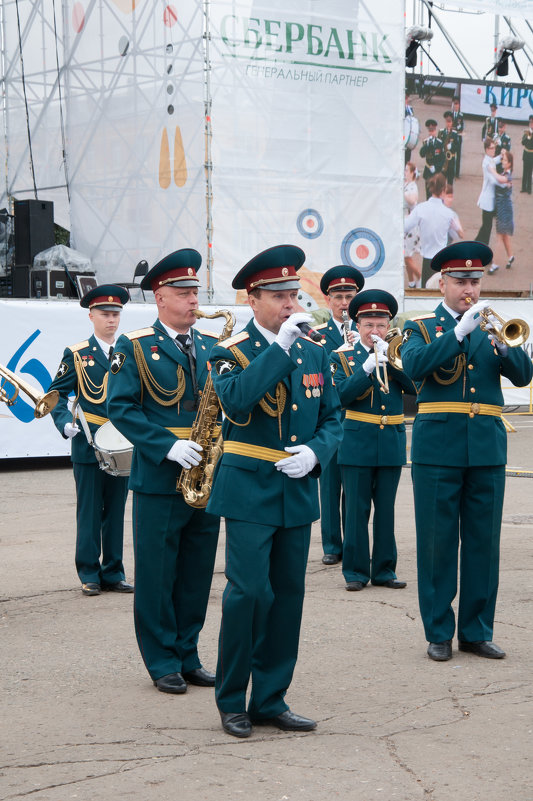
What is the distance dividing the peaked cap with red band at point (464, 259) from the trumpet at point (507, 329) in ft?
1.28

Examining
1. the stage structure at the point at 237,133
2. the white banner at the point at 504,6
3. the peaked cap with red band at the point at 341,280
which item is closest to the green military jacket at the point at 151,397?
the peaked cap with red band at the point at 341,280

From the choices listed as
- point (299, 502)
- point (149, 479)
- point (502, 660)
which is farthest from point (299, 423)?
point (502, 660)

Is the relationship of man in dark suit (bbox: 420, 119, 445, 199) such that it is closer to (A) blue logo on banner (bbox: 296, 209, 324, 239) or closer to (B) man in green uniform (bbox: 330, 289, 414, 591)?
(A) blue logo on banner (bbox: 296, 209, 324, 239)

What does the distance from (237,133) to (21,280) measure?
15.4ft

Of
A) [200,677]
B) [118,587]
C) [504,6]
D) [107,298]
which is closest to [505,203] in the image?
[504,6]

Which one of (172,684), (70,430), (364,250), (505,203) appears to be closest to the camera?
(172,684)

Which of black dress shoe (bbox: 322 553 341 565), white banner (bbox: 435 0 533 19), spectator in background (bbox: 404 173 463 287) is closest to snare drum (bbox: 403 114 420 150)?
spectator in background (bbox: 404 173 463 287)

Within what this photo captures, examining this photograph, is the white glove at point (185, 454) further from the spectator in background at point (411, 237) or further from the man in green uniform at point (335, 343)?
the spectator in background at point (411, 237)

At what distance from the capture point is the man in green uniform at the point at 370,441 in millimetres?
7842

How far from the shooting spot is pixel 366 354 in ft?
27.0

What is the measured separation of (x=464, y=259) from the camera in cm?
586

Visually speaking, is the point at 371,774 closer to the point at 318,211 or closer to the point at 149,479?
the point at 149,479

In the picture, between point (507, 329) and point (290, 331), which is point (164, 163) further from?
point (290, 331)

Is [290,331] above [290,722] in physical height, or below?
above
